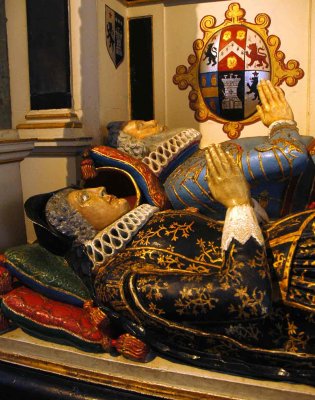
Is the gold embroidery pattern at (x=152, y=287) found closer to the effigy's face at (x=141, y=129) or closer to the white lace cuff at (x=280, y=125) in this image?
the white lace cuff at (x=280, y=125)

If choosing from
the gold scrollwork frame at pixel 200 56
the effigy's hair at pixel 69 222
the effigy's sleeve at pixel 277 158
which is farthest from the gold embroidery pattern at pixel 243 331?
the gold scrollwork frame at pixel 200 56

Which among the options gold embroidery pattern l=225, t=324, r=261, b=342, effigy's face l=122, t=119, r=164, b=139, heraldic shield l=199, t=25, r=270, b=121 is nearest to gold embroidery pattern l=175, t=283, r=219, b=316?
gold embroidery pattern l=225, t=324, r=261, b=342

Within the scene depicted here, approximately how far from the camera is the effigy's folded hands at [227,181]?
159cm

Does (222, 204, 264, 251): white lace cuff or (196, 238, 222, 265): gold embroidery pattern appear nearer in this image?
(222, 204, 264, 251): white lace cuff

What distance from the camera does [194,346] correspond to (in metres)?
1.59

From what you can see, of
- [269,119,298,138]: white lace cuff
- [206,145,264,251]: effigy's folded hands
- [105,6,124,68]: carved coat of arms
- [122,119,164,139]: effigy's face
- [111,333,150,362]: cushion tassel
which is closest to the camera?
[206,145,264,251]: effigy's folded hands

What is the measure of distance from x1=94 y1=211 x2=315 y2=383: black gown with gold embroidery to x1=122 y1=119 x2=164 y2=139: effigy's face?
1.20 m

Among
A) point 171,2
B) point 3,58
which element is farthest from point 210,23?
point 3,58

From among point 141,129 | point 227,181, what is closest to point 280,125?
point 141,129

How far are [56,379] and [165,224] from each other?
30.3 inches

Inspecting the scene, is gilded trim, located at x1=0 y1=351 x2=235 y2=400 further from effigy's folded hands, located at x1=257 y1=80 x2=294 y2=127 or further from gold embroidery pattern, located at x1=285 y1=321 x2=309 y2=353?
effigy's folded hands, located at x1=257 y1=80 x2=294 y2=127

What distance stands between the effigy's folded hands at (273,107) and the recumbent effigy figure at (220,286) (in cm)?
88

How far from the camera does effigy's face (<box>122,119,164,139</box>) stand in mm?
2707

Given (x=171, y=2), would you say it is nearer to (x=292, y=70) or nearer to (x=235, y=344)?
(x=292, y=70)
